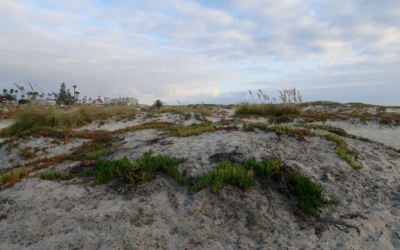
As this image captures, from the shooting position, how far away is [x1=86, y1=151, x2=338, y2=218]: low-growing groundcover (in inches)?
185

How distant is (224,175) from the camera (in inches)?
193

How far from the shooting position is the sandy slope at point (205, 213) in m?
3.78

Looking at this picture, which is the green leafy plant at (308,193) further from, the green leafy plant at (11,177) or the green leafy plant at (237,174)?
the green leafy plant at (11,177)

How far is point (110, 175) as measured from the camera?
5.35m

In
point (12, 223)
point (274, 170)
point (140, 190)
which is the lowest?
point (12, 223)

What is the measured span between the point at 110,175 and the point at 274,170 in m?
3.11

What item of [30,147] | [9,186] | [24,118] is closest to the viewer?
[9,186]

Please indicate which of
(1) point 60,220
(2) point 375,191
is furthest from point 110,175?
(2) point 375,191

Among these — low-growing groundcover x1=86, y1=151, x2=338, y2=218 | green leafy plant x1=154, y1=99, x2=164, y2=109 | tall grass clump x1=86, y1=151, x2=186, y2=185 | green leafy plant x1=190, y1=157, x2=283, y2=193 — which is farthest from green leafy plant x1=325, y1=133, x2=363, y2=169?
green leafy plant x1=154, y1=99, x2=164, y2=109

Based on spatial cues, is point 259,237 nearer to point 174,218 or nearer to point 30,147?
point 174,218

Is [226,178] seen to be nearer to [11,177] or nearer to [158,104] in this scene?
[11,177]

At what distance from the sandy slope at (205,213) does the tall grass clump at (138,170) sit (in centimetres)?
16

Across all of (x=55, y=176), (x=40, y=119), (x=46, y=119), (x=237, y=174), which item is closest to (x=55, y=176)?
(x=55, y=176)

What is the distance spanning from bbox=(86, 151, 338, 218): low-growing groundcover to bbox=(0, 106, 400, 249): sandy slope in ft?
0.49
